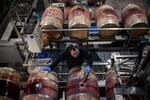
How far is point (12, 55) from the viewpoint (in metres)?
8.95

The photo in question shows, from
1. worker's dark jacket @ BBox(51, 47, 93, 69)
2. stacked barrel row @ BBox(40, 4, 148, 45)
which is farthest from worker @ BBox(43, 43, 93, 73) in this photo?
stacked barrel row @ BBox(40, 4, 148, 45)

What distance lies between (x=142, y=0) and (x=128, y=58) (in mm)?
6695

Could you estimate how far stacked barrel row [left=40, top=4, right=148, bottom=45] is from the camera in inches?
344

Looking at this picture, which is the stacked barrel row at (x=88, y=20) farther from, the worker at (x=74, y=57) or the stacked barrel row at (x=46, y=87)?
the stacked barrel row at (x=46, y=87)

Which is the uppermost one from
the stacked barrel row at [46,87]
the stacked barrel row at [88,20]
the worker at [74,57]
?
the stacked barrel row at [88,20]

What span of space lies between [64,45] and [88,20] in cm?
193

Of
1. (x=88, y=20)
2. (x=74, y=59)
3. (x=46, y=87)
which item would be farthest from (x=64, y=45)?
(x=46, y=87)

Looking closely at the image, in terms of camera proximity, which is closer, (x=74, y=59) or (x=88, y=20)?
(x=74, y=59)

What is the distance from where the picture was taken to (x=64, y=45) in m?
10.4

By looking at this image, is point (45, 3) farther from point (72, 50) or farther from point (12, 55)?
point (72, 50)

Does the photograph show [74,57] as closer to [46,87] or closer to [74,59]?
[74,59]

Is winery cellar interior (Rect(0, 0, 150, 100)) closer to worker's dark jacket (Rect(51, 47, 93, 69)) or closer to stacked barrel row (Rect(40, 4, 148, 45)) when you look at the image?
stacked barrel row (Rect(40, 4, 148, 45))

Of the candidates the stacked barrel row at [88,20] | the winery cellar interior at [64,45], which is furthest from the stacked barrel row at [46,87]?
the stacked barrel row at [88,20]

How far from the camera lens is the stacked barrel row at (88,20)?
8.73 m
